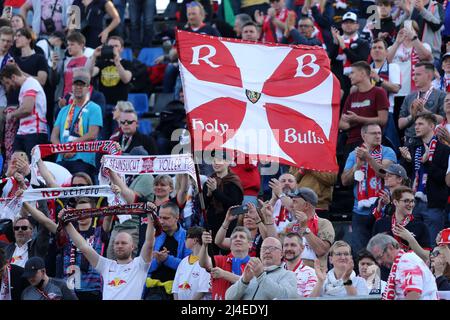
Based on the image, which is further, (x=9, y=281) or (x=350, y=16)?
(x=350, y=16)

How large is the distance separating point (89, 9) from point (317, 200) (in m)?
7.22

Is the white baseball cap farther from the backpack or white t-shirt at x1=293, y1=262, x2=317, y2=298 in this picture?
white t-shirt at x1=293, y1=262, x2=317, y2=298

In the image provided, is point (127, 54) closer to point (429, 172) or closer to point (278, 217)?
point (278, 217)

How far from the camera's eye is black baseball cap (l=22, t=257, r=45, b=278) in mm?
15336

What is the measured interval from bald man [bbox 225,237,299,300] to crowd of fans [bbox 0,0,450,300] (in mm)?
14

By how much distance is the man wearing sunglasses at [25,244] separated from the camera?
54.8 feet

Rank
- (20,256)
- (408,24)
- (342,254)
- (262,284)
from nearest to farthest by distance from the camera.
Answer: (262,284)
(342,254)
(20,256)
(408,24)

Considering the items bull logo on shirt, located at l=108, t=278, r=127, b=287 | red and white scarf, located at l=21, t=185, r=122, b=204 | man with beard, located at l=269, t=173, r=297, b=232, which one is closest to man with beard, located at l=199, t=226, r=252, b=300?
bull logo on shirt, located at l=108, t=278, r=127, b=287

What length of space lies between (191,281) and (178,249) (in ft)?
2.90

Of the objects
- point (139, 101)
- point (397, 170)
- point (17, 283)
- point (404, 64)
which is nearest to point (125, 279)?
point (17, 283)

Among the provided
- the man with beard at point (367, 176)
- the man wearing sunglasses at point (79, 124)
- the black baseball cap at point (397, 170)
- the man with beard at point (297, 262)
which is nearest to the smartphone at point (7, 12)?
the man wearing sunglasses at point (79, 124)

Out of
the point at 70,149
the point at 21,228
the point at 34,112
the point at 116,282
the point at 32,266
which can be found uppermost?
the point at 34,112

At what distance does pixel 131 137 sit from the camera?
61.9ft

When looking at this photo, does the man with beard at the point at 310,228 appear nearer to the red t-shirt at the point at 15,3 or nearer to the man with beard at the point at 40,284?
the man with beard at the point at 40,284
